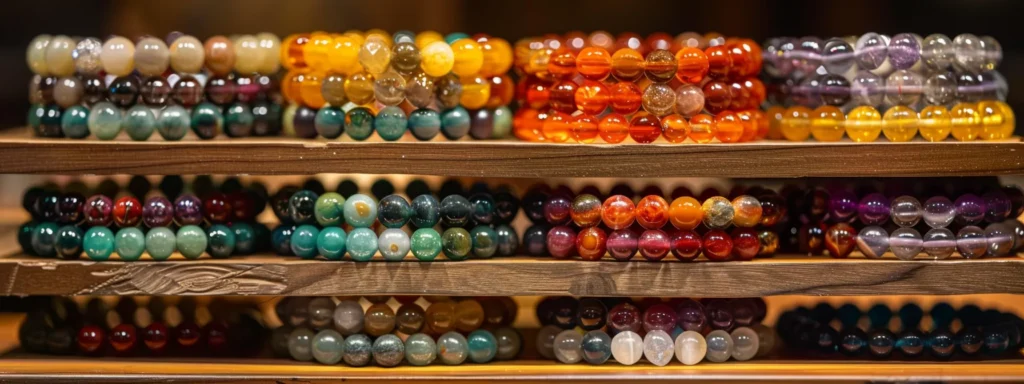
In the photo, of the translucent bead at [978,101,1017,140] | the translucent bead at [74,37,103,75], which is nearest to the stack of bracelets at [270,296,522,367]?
the translucent bead at [74,37,103,75]

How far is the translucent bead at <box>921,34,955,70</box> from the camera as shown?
1499 mm

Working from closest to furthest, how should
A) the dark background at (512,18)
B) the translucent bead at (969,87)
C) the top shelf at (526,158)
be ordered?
the top shelf at (526,158)
the translucent bead at (969,87)
the dark background at (512,18)

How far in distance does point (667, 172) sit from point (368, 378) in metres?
0.57

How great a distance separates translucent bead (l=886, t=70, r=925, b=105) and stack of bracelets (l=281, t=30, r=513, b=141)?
63 centimetres

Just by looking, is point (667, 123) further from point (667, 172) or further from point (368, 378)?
point (368, 378)

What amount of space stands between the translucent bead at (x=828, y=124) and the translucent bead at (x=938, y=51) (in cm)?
17

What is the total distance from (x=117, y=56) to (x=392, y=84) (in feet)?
1.44

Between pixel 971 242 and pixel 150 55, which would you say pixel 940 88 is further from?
pixel 150 55

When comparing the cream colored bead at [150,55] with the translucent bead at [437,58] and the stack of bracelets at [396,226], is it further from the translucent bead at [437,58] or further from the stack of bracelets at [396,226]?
the translucent bead at [437,58]

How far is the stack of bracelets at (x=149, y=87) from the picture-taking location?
4.79 feet

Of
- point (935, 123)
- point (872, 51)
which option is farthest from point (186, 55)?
point (935, 123)

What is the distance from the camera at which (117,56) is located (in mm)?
1452

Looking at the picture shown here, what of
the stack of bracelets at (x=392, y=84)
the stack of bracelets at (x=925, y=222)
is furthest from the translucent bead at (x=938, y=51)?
the stack of bracelets at (x=392, y=84)

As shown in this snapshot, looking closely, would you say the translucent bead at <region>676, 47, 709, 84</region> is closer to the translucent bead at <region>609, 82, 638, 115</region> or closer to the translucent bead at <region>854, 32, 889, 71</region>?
the translucent bead at <region>609, 82, 638, 115</region>
